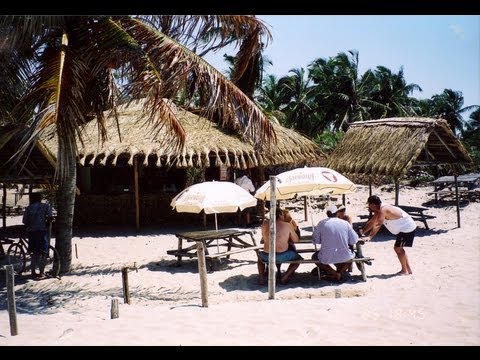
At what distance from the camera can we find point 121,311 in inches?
244

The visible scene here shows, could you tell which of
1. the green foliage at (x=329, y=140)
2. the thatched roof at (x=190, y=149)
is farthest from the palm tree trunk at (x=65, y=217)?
the green foliage at (x=329, y=140)

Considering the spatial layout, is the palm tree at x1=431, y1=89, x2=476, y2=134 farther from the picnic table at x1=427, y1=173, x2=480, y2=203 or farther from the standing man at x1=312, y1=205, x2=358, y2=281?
the standing man at x1=312, y1=205, x2=358, y2=281

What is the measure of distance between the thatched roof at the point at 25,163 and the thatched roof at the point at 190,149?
10.9 feet

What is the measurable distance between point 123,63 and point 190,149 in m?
6.68

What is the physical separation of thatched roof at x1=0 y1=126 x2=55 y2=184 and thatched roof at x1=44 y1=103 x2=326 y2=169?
3.34 meters

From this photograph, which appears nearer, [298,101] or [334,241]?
[334,241]

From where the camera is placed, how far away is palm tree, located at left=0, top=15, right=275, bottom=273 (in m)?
6.53

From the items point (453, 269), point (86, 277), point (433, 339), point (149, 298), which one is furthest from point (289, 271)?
point (86, 277)

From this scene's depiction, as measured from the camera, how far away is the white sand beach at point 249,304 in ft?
15.8

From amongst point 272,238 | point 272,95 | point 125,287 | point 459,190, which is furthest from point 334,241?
point 272,95

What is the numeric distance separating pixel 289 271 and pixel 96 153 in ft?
28.0

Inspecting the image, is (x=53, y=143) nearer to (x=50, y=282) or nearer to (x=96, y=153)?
(x=96, y=153)

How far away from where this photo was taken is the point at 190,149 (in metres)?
14.0

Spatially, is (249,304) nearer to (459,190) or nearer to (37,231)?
(37,231)
